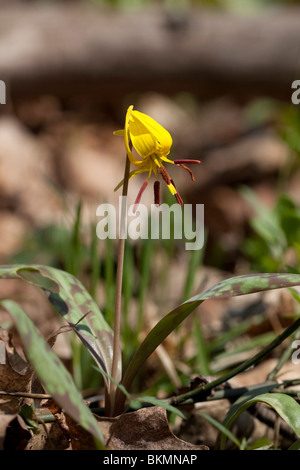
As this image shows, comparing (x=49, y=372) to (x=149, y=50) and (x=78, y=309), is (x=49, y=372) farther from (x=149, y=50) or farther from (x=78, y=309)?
(x=149, y=50)

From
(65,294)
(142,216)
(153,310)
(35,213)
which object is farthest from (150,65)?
(65,294)

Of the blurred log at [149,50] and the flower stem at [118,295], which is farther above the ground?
the blurred log at [149,50]

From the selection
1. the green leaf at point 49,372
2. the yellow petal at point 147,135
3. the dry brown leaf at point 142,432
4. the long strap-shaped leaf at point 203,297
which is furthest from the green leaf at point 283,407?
the yellow petal at point 147,135

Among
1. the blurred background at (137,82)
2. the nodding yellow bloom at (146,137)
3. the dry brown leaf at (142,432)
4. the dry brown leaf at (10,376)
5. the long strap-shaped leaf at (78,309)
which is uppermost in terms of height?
the blurred background at (137,82)

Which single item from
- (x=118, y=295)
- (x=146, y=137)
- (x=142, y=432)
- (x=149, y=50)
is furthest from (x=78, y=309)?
(x=149, y=50)

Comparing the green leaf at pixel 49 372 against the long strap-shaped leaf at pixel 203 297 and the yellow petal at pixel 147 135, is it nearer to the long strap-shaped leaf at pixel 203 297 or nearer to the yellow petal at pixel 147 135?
the long strap-shaped leaf at pixel 203 297

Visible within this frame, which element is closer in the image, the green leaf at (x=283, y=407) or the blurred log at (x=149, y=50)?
the green leaf at (x=283, y=407)

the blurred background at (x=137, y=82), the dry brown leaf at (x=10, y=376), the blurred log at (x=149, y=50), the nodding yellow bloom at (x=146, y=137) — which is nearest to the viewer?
the nodding yellow bloom at (x=146, y=137)
